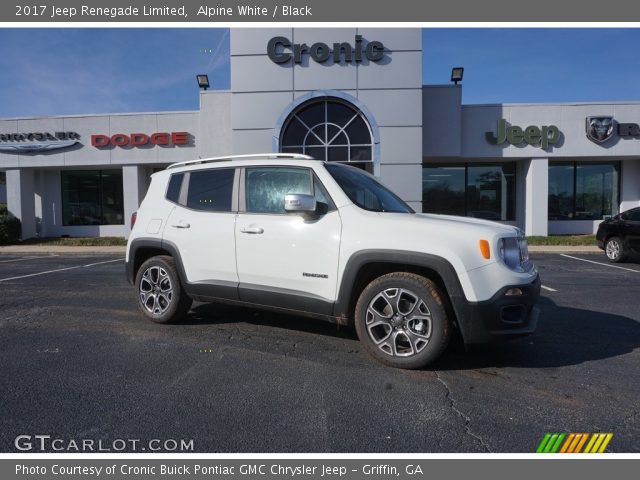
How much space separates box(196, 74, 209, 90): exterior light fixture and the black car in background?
15.8 metres

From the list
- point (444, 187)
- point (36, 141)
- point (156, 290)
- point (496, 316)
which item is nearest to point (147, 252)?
point (156, 290)

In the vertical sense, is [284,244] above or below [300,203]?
below

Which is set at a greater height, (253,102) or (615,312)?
(253,102)

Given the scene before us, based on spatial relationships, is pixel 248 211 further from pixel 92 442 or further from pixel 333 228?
pixel 92 442

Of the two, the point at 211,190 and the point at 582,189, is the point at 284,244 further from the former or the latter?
the point at 582,189

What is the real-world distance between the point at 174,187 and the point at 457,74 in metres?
15.2

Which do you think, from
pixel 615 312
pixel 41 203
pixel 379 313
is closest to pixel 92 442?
pixel 379 313

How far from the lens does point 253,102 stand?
16.1 metres

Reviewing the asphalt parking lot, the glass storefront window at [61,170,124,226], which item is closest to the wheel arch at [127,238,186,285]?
the asphalt parking lot

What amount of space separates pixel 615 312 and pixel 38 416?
21.5 ft

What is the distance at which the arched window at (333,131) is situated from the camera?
15953mm

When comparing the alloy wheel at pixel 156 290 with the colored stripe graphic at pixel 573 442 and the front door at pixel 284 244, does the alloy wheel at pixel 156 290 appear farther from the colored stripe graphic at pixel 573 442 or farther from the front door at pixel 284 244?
the colored stripe graphic at pixel 573 442

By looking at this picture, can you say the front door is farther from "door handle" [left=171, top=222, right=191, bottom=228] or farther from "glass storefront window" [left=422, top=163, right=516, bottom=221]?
"glass storefront window" [left=422, top=163, right=516, bottom=221]

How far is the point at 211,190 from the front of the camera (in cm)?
487
